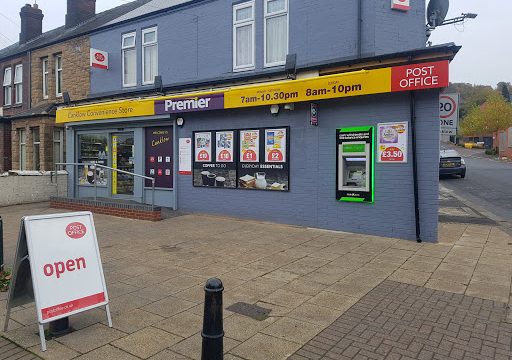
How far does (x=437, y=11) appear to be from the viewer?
38.8ft

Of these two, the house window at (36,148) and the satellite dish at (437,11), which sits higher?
the satellite dish at (437,11)

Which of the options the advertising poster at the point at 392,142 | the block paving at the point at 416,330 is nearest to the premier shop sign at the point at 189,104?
the advertising poster at the point at 392,142

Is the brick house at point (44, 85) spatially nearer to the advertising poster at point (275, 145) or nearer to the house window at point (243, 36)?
the house window at point (243, 36)

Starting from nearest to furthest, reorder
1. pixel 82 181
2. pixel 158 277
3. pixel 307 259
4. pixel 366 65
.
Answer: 1. pixel 158 277
2. pixel 307 259
3. pixel 366 65
4. pixel 82 181

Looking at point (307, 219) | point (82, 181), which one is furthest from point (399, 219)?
point (82, 181)

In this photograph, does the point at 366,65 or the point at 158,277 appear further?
the point at 366,65

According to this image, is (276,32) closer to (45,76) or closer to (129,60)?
(129,60)

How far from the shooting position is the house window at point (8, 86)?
20.7 meters

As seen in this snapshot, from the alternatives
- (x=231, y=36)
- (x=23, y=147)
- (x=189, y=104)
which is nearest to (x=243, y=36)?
(x=231, y=36)

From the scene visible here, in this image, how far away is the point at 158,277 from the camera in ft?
19.8

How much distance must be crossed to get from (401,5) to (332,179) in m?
4.24

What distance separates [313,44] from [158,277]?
21.9 ft

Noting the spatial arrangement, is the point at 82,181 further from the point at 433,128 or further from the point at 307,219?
the point at 433,128

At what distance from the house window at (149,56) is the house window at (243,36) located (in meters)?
3.16
